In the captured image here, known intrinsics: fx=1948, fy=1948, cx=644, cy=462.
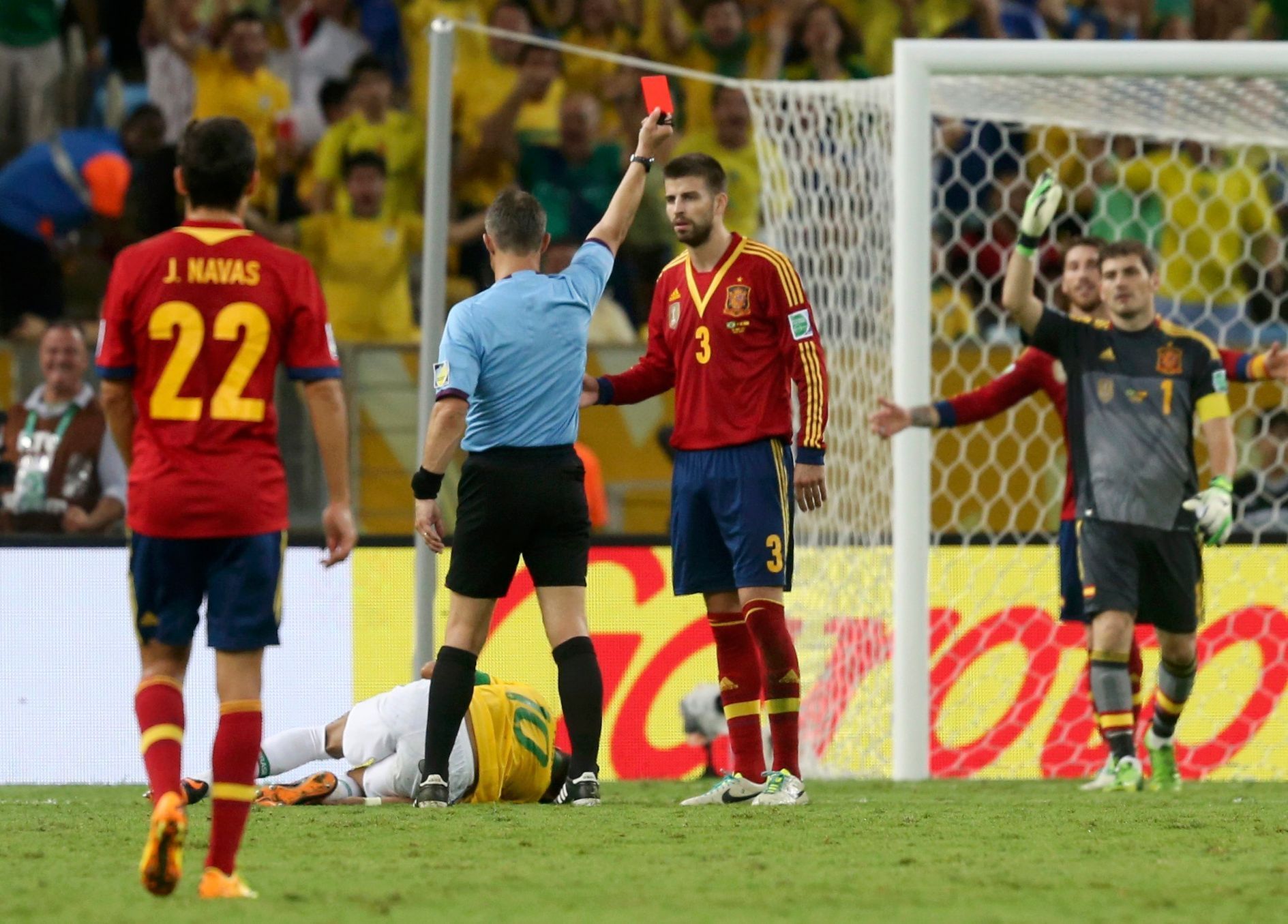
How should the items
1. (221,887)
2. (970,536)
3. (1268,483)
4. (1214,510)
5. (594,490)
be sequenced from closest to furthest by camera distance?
(221,887)
(1214,510)
(970,536)
(1268,483)
(594,490)

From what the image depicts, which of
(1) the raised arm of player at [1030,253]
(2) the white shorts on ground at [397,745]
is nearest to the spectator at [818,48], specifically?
(1) the raised arm of player at [1030,253]

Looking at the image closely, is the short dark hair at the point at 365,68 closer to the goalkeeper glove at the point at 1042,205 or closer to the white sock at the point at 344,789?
the goalkeeper glove at the point at 1042,205

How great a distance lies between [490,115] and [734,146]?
1.46m

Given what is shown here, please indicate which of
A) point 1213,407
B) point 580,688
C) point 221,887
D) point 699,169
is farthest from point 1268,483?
point 221,887

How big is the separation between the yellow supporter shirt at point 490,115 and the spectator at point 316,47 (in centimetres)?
73

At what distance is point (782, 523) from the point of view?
6.12 m

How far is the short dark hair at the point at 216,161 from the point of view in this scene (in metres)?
4.07

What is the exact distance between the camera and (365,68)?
11.2 m

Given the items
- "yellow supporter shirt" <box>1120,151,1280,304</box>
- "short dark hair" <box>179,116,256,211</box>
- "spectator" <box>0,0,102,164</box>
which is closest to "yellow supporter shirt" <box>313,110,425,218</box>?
"spectator" <box>0,0,102,164</box>

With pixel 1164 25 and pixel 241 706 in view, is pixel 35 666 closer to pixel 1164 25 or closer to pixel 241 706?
pixel 241 706

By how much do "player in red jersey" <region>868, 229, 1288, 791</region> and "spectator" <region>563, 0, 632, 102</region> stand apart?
4.70 metres

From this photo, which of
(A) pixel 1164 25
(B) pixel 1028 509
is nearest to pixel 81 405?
(B) pixel 1028 509

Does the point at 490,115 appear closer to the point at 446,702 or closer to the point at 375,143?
the point at 375,143

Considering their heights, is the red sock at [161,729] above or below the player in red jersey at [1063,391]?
below
